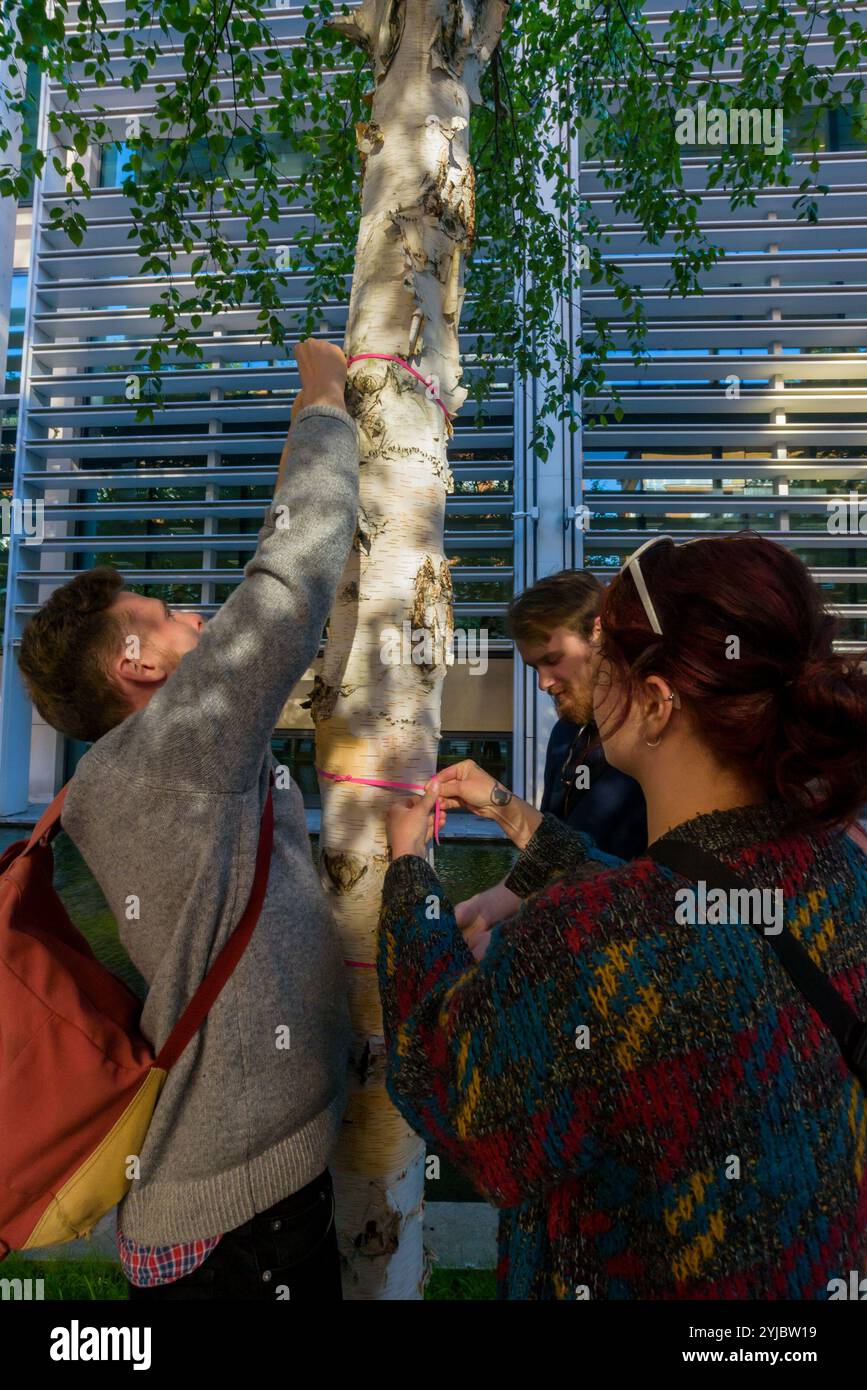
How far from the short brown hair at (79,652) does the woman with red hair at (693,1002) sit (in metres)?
0.75

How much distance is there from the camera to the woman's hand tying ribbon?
141cm

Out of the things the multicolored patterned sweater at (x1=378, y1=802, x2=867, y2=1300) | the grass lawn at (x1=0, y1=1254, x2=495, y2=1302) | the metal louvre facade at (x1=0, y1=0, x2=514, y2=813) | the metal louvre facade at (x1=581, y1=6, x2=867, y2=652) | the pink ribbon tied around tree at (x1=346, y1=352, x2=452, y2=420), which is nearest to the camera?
the multicolored patterned sweater at (x1=378, y1=802, x2=867, y2=1300)

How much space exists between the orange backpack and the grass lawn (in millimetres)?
2077

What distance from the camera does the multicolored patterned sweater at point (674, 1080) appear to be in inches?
35.2

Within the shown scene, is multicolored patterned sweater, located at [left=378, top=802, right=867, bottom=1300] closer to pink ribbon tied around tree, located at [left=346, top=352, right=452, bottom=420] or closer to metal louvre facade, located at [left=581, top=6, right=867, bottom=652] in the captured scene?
pink ribbon tied around tree, located at [left=346, top=352, right=452, bottom=420]

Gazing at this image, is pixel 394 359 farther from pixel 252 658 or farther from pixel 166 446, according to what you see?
pixel 166 446

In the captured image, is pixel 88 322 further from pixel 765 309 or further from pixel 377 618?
pixel 377 618

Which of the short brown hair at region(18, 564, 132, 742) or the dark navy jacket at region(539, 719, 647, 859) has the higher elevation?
the short brown hair at region(18, 564, 132, 742)

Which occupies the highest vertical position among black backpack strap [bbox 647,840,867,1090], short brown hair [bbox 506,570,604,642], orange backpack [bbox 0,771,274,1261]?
short brown hair [bbox 506,570,604,642]

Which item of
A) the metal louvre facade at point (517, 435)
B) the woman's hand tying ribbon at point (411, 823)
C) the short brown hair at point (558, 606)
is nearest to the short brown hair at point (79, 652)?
the woman's hand tying ribbon at point (411, 823)

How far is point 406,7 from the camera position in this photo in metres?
1.86

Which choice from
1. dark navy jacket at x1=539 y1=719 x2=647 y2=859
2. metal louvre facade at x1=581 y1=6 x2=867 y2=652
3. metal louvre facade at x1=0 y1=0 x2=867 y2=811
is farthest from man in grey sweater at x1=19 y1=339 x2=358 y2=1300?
metal louvre facade at x1=581 y1=6 x2=867 y2=652

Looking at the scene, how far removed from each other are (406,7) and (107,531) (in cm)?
1241

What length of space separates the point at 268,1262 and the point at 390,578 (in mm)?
1265
